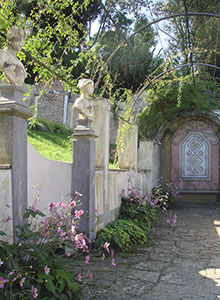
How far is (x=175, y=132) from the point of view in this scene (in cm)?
1155

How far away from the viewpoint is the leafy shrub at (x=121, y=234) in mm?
4688

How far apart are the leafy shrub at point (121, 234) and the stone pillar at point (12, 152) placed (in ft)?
6.24

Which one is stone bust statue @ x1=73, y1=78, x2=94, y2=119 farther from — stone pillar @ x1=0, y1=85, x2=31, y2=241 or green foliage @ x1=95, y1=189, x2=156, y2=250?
green foliage @ x1=95, y1=189, x2=156, y2=250

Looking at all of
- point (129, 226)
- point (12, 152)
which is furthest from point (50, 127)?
point (12, 152)

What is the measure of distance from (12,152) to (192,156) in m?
9.29

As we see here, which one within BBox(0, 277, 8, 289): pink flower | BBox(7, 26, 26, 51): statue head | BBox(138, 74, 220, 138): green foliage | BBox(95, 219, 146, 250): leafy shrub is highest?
BBox(138, 74, 220, 138): green foliage

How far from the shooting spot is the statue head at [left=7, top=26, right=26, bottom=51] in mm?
3012

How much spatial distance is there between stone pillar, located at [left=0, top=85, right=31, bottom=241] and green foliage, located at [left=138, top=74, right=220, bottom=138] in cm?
686

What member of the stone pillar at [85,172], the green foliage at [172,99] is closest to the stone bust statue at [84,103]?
the stone pillar at [85,172]

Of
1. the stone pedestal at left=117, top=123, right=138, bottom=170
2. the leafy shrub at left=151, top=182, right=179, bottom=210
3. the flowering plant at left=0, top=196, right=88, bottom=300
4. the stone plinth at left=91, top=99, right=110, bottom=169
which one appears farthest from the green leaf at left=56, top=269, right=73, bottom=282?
the leafy shrub at left=151, top=182, right=179, bottom=210

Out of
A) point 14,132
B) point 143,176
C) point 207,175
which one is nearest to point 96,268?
point 14,132

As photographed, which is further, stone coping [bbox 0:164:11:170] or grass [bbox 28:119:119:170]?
grass [bbox 28:119:119:170]

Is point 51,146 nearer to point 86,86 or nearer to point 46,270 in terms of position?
point 86,86

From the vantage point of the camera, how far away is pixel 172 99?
10188 millimetres
